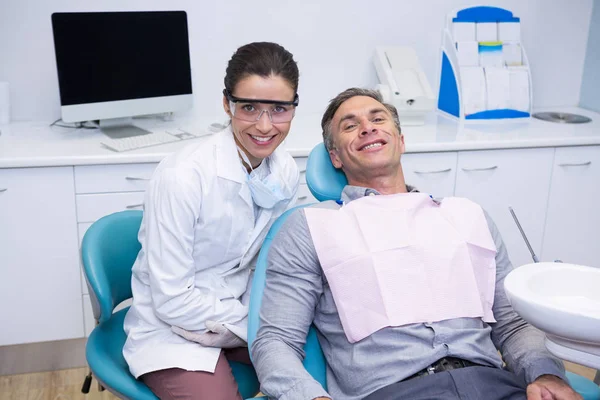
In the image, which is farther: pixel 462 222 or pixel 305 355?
pixel 462 222

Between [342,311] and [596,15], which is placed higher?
[596,15]

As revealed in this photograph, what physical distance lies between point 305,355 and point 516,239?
1532mm

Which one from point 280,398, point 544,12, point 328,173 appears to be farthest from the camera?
point 544,12

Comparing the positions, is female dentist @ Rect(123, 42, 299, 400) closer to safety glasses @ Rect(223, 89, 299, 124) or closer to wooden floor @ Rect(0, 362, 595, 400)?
safety glasses @ Rect(223, 89, 299, 124)

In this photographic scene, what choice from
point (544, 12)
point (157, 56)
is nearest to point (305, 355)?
point (157, 56)

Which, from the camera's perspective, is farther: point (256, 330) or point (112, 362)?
point (112, 362)

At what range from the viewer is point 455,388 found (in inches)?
57.7

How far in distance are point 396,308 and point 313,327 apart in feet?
0.81

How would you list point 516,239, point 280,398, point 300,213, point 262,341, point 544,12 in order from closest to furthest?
point 280,398 → point 262,341 → point 300,213 → point 516,239 → point 544,12

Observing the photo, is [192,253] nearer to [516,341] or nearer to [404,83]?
[516,341]

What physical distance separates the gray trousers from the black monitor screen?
1.56 metres

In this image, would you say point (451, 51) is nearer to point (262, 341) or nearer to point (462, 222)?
point (462, 222)

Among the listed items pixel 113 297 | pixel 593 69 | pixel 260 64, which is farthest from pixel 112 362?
pixel 593 69

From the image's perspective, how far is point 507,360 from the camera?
164 cm
